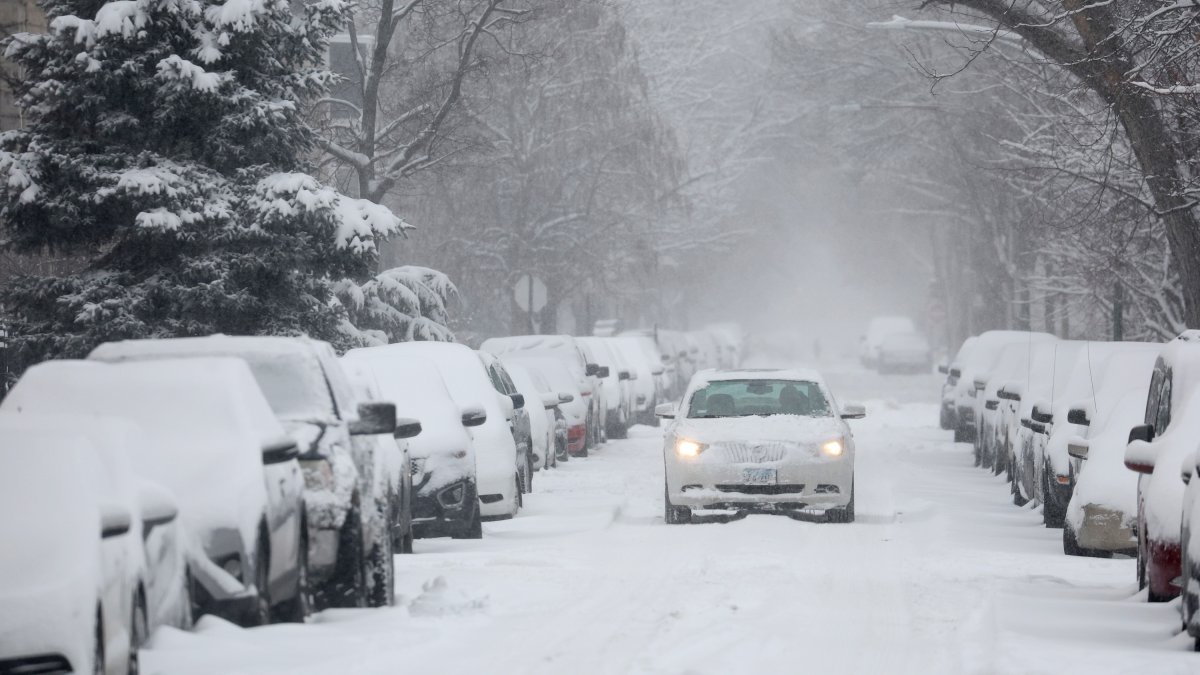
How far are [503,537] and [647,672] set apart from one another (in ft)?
25.8

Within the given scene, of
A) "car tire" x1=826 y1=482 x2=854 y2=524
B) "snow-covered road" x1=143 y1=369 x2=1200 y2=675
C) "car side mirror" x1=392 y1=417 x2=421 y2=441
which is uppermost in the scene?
"car side mirror" x1=392 y1=417 x2=421 y2=441

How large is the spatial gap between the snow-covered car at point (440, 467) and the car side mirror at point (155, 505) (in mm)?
7556

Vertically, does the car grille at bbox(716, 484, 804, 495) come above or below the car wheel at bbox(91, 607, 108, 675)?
below

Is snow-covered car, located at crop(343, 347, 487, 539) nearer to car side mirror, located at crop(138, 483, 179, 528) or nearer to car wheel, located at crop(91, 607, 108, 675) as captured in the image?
car side mirror, located at crop(138, 483, 179, 528)

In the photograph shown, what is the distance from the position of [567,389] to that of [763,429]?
12.1 metres

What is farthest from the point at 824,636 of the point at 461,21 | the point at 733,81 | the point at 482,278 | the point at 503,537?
the point at 733,81

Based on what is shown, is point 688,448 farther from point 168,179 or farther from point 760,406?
point 168,179

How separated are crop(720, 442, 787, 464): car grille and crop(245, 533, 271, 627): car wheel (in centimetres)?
791

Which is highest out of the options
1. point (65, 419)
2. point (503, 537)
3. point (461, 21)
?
point (461, 21)

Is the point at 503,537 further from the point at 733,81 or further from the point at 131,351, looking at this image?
the point at 733,81

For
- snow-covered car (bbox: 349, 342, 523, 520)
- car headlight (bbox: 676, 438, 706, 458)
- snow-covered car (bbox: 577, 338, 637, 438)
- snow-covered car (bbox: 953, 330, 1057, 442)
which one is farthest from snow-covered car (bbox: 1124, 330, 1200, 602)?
snow-covered car (bbox: 577, 338, 637, 438)

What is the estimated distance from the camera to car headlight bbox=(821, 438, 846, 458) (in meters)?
17.4

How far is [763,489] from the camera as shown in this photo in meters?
17.4

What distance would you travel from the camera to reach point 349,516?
11.2 metres
